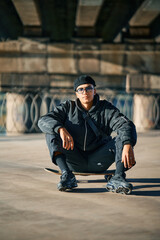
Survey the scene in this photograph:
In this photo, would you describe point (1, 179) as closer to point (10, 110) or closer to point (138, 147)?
point (138, 147)

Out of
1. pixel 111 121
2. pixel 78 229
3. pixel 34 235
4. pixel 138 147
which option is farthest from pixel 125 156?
pixel 138 147

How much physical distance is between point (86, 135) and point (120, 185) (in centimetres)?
84

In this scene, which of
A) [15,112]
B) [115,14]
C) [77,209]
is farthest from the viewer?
[15,112]

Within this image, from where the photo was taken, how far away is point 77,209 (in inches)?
155

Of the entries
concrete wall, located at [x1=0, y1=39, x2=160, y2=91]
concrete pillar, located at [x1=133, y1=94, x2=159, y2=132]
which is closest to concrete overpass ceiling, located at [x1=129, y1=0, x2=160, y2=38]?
concrete wall, located at [x1=0, y1=39, x2=160, y2=91]

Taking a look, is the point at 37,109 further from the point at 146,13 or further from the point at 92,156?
the point at 92,156

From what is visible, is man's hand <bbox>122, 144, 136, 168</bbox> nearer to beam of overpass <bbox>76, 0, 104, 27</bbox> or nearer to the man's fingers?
the man's fingers

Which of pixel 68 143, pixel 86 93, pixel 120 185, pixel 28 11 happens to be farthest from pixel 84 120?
pixel 28 11

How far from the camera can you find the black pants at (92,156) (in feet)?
16.2

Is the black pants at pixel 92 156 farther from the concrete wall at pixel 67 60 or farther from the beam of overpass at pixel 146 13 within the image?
the concrete wall at pixel 67 60

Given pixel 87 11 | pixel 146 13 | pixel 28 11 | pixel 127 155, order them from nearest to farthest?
pixel 127 155 < pixel 87 11 < pixel 28 11 < pixel 146 13

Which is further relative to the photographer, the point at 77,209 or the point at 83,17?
the point at 83,17

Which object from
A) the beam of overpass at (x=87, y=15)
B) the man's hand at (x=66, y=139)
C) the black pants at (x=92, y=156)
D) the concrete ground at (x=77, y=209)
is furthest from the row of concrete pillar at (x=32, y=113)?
the man's hand at (x=66, y=139)

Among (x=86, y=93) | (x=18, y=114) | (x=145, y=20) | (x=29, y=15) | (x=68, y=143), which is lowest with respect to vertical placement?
(x=18, y=114)
